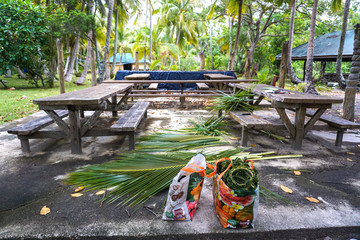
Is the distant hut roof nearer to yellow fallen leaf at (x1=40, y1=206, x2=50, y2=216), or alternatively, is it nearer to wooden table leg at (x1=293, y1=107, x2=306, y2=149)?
wooden table leg at (x1=293, y1=107, x2=306, y2=149)

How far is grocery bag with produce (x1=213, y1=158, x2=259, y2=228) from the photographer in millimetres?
1701

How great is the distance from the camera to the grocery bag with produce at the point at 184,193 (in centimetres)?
180

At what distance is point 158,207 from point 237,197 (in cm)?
74

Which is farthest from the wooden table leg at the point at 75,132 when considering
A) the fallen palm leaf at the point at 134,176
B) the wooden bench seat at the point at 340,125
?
the wooden bench seat at the point at 340,125

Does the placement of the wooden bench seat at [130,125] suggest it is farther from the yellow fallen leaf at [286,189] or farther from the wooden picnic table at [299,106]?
the wooden picnic table at [299,106]

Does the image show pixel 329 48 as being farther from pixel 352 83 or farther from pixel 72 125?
pixel 72 125

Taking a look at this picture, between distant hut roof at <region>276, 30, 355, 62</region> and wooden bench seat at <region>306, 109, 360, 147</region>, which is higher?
distant hut roof at <region>276, 30, 355, 62</region>

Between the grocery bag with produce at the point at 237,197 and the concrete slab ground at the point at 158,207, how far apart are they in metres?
0.08

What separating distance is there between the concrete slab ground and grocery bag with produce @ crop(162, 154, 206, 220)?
7 cm

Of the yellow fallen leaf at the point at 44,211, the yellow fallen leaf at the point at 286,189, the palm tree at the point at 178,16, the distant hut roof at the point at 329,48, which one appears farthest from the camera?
the palm tree at the point at 178,16

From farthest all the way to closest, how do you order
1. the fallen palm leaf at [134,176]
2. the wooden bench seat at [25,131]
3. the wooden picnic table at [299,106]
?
the wooden picnic table at [299,106]
the wooden bench seat at [25,131]
the fallen palm leaf at [134,176]

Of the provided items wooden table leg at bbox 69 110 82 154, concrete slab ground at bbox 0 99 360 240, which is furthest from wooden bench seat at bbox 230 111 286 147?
wooden table leg at bbox 69 110 82 154

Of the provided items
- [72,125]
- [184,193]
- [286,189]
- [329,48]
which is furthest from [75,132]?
[329,48]

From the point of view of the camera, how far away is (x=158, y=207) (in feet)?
6.82
